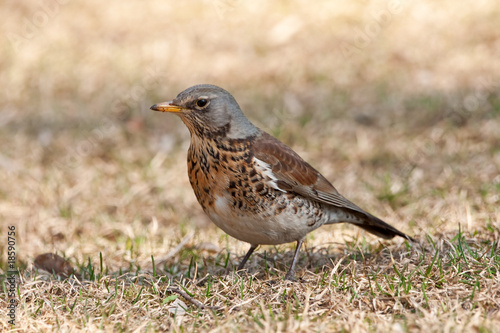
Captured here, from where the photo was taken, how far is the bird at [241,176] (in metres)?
4.29

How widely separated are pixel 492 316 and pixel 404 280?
61 cm

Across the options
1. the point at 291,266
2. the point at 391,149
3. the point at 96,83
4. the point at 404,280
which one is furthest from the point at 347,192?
the point at 96,83

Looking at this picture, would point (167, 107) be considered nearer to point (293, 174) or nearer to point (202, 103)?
point (202, 103)

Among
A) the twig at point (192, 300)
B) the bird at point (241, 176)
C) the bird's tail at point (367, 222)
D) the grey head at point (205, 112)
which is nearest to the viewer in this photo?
the twig at point (192, 300)

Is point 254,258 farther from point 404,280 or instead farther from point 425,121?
point 425,121

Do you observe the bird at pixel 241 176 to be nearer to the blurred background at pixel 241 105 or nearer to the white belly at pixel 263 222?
the white belly at pixel 263 222

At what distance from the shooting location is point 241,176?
14.1 feet

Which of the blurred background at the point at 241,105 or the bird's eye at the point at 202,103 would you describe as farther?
the blurred background at the point at 241,105

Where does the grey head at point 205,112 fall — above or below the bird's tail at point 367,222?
above

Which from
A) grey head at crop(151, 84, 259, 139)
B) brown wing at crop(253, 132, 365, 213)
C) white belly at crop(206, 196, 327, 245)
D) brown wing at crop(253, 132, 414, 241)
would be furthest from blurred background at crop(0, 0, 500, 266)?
grey head at crop(151, 84, 259, 139)

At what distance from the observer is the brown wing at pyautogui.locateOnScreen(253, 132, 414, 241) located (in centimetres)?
448

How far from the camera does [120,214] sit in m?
6.49

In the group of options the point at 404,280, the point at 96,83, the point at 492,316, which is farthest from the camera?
the point at 96,83

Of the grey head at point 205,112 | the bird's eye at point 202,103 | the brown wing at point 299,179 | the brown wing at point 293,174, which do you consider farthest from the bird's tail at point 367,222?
the bird's eye at point 202,103
